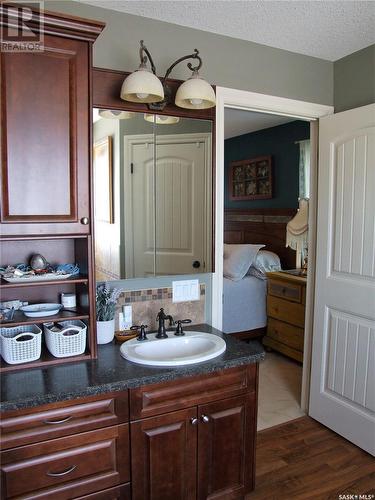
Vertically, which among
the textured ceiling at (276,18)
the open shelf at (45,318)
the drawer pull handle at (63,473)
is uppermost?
the textured ceiling at (276,18)

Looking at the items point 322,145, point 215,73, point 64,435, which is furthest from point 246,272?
point 64,435

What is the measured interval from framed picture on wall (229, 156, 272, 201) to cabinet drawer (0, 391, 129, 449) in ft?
12.2

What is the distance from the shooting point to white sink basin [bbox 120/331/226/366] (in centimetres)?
176

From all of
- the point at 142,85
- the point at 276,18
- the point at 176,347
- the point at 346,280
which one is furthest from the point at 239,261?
the point at 142,85

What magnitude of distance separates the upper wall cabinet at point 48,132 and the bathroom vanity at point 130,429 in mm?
610

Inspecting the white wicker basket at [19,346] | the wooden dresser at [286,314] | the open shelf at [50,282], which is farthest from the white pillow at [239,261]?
the white wicker basket at [19,346]

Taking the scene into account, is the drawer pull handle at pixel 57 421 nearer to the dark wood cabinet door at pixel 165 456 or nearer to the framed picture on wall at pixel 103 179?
the dark wood cabinet door at pixel 165 456

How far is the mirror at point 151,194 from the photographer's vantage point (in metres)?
1.93

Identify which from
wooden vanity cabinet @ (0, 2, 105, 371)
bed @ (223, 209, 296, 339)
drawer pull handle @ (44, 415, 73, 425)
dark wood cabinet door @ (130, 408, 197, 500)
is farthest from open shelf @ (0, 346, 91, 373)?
bed @ (223, 209, 296, 339)

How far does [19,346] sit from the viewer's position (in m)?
1.57

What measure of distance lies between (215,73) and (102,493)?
208 centimetres

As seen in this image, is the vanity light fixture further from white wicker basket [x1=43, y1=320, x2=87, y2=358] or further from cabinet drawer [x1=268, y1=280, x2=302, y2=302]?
cabinet drawer [x1=268, y1=280, x2=302, y2=302]

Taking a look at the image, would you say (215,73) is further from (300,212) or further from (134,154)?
(300,212)

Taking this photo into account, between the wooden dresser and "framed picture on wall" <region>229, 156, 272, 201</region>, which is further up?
"framed picture on wall" <region>229, 156, 272, 201</region>
